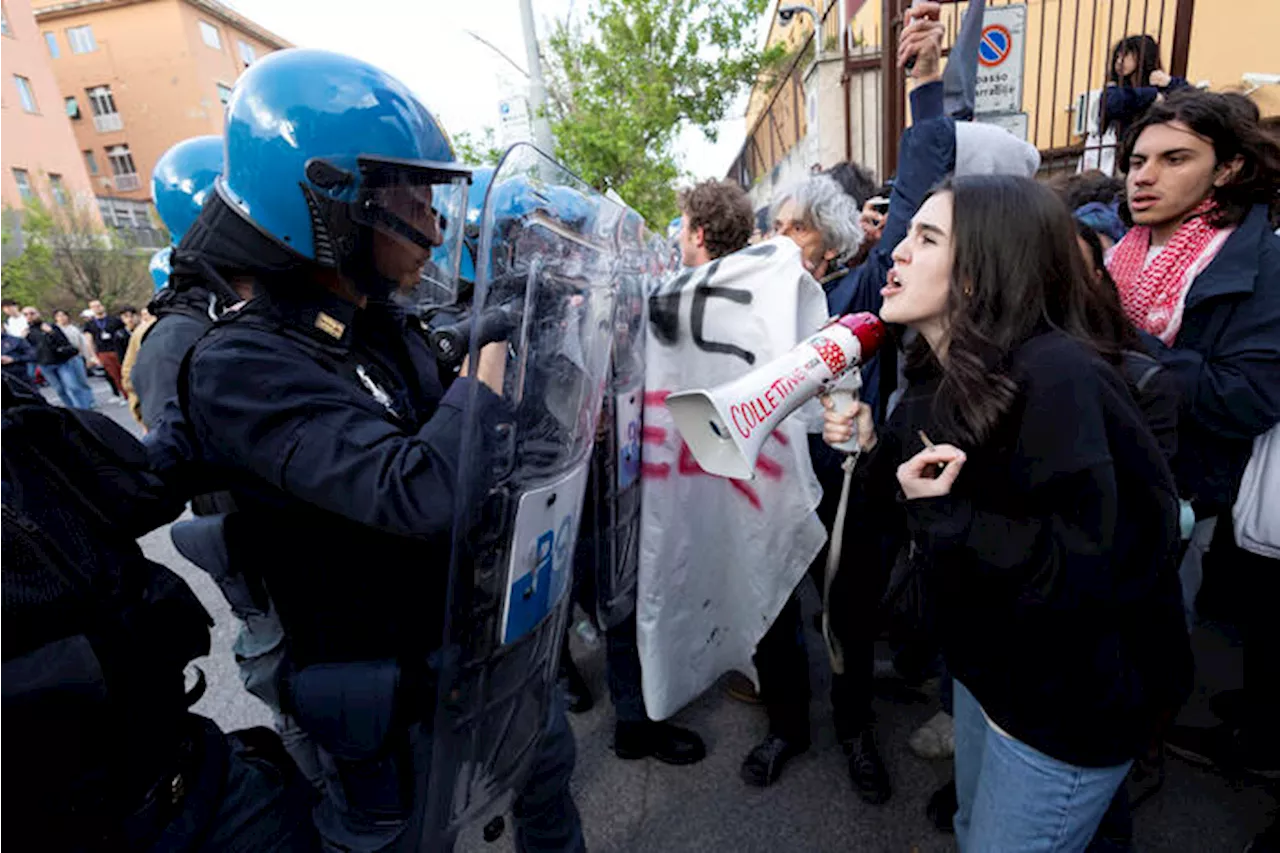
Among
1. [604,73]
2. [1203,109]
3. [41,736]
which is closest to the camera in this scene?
[41,736]

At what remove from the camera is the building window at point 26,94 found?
26.2 m

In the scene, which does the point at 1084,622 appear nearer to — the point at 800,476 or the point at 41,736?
the point at 800,476

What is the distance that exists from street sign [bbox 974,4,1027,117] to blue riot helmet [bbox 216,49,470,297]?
11.1ft

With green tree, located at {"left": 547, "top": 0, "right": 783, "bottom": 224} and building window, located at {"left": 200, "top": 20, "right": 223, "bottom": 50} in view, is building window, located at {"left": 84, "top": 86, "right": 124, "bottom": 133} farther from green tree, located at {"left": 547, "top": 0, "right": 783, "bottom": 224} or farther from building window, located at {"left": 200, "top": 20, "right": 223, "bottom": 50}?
green tree, located at {"left": 547, "top": 0, "right": 783, "bottom": 224}

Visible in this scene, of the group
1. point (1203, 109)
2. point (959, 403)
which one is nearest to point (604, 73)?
point (1203, 109)

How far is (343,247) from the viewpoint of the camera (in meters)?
1.27

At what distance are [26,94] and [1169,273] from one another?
3770 cm

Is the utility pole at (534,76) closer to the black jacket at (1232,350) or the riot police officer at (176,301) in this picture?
the riot police officer at (176,301)

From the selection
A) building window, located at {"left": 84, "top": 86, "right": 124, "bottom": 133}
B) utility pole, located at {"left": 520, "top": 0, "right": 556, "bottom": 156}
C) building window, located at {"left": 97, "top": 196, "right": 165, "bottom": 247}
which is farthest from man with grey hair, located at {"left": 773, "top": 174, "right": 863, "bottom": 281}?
building window, located at {"left": 84, "top": 86, "right": 124, "bottom": 133}

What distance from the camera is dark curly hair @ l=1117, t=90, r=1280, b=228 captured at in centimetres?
177

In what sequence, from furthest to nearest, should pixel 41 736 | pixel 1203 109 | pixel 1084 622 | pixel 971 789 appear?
1. pixel 1203 109
2. pixel 971 789
3. pixel 1084 622
4. pixel 41 736

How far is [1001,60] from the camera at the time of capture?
365 cm

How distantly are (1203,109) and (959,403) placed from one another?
4.47 feet

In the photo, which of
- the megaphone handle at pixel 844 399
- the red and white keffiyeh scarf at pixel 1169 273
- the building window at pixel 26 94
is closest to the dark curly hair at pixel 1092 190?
the red and white keffiyeh scarf at pixel 1169 273
